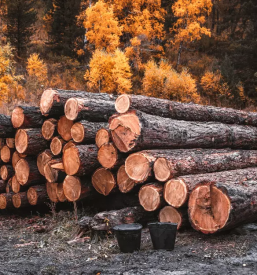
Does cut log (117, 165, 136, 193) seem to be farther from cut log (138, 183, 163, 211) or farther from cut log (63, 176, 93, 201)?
cut log (63, 176, 93, 201)

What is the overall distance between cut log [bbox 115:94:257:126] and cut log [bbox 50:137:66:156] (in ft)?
4.42

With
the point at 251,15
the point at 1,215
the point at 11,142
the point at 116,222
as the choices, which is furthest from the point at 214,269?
the point at 251,15

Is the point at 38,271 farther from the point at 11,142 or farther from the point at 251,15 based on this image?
the point at 251,15

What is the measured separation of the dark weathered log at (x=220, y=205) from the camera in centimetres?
384

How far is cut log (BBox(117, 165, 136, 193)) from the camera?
5023 mm

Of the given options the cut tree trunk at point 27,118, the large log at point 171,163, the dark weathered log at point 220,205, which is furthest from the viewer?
the cut tree trunk at point 27,118

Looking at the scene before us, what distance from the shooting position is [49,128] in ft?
19.9

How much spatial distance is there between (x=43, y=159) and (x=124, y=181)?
76.9 inches

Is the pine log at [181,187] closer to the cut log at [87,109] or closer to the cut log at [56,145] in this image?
the cut log at [87,109]

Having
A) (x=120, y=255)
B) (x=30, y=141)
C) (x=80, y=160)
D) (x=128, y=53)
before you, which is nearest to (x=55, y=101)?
(x=30, y=141)

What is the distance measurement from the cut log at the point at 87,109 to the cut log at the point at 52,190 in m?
1.50

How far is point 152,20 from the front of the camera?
2777 cm

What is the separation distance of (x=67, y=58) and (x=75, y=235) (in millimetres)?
22825

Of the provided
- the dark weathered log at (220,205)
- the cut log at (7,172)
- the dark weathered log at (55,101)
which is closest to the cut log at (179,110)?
the dark weathered log at (55,101)
